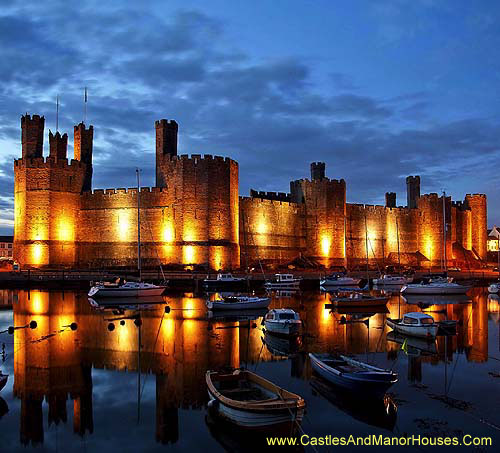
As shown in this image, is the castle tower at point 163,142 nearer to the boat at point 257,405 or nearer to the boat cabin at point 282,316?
the boat cabin at point 282,316

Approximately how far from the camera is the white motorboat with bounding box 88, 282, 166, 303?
27969 millimetres

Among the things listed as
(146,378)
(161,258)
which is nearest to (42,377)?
(146,378)

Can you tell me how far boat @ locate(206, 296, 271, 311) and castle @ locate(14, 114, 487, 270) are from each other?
13.8m

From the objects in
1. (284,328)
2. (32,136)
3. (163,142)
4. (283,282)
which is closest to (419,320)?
(284,328)

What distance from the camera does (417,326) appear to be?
53.6 ft

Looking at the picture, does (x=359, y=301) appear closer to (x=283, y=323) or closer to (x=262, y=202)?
(x=283, y=323)

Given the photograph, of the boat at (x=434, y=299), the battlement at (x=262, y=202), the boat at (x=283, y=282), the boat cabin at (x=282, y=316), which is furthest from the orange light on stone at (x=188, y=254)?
the boat cabin at (x=282, y=316)

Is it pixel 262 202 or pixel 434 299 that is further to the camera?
pixel 262 202

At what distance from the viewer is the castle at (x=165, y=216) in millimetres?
37656

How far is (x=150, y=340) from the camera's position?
1623cm

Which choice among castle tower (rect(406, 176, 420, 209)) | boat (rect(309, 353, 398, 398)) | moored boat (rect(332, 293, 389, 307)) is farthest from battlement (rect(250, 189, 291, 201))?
boat (rect(309, 353, 398, 398))

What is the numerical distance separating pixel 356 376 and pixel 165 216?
30.0 m

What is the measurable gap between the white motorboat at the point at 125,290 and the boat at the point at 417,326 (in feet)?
48.0

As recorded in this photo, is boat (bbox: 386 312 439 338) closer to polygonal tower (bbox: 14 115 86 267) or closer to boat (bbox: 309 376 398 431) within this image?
boat (bbox: 309 376 398 431)
